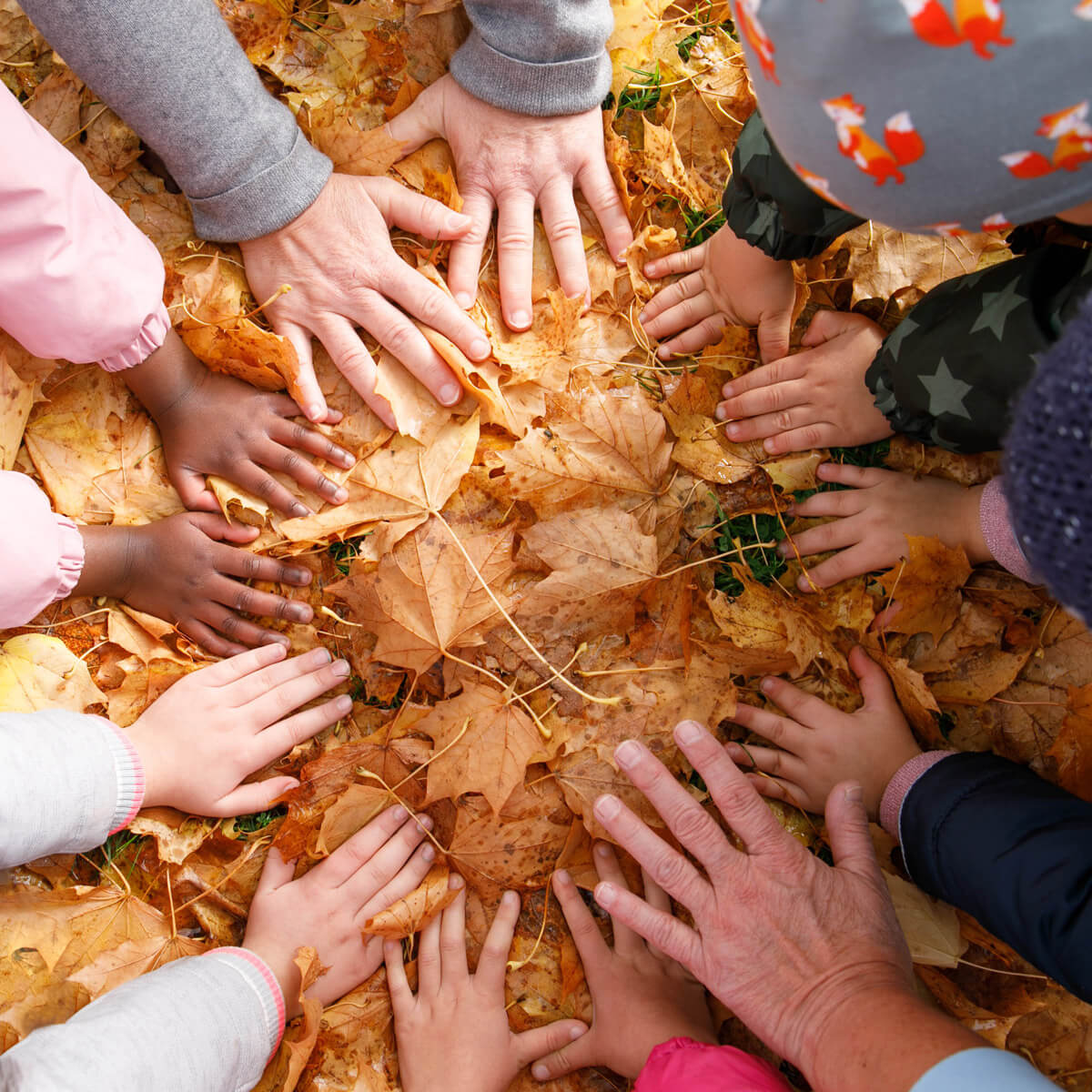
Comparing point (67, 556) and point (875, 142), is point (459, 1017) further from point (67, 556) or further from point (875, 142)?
point (875, 142)

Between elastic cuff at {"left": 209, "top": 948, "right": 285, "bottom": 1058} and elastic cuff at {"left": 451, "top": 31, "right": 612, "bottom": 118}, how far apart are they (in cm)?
161

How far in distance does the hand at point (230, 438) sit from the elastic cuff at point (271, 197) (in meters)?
0.24

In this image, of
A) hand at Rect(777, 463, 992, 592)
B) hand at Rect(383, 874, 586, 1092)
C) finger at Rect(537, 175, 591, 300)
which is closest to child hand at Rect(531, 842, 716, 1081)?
hand at Rect(383, 874, 586, 1092)

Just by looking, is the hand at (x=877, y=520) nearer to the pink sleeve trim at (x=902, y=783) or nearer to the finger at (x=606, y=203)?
the pink sleeve trim at (x=902, y=783)

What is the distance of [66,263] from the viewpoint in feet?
4.09

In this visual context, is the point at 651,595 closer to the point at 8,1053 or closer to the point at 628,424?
the point at 628,424

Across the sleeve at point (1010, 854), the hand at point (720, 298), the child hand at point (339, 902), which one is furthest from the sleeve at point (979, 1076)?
the hand at point (720, 298)

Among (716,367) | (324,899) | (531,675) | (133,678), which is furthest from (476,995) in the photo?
(716,367)

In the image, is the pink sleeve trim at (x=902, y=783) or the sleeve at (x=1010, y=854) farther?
the pink sleeve trim at (x=902, y=783)

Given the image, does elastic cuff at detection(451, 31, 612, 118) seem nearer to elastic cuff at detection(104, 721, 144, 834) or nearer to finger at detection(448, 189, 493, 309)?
finger at detection(448, 189, 493, 309)

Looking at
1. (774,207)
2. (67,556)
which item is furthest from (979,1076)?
(67,556)

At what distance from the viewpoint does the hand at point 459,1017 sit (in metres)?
1.44

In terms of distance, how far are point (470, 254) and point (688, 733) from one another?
98 centimetres

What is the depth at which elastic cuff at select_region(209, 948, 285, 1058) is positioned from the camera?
142 cm
